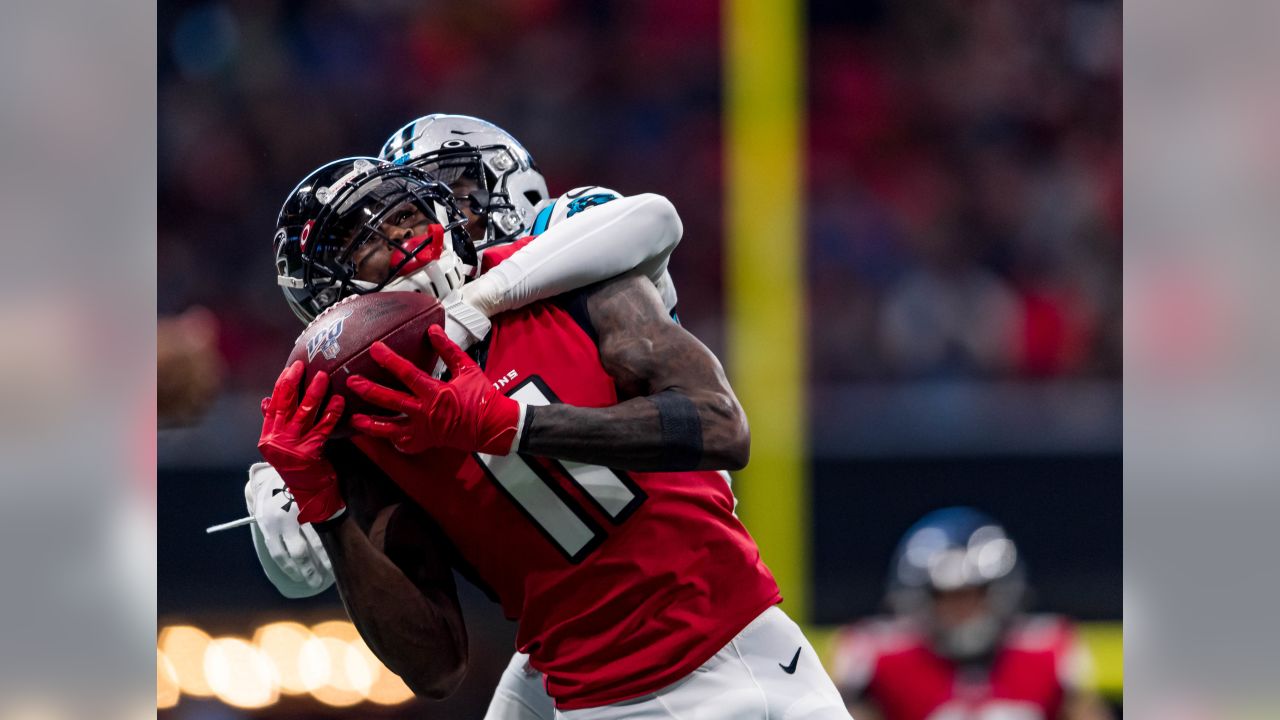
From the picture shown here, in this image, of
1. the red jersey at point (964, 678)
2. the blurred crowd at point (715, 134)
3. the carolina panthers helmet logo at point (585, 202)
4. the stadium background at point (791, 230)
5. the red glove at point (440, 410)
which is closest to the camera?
the red glove at point (440, 410)

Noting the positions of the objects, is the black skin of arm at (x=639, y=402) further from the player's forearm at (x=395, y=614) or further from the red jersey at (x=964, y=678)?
the red jersey at (x=964, y=678)

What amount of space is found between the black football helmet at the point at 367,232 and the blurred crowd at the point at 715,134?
361 cm

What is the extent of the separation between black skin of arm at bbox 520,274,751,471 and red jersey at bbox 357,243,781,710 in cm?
4

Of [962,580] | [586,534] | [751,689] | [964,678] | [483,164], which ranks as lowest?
[964,678]

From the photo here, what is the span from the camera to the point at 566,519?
177 cm

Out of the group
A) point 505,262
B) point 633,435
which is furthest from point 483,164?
point 633,435

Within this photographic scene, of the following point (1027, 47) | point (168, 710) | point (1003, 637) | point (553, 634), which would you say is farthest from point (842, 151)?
point (553, 634)

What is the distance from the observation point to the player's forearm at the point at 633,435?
1620mm

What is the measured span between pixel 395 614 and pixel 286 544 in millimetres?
345

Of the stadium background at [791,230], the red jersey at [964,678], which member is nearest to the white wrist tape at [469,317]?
the red jersey at [964,678]

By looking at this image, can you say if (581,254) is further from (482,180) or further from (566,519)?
(482,180)

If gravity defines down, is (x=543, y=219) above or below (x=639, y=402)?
above

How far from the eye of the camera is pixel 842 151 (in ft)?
18.8

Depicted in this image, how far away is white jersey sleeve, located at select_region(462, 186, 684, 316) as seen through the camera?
1.73 metres
